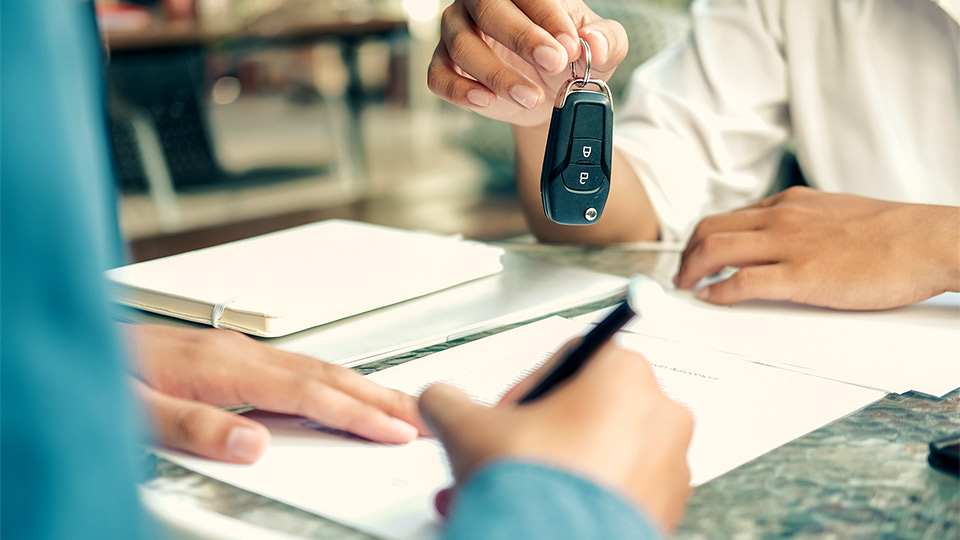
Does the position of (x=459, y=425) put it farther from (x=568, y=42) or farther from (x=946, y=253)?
(x=946, y=253)

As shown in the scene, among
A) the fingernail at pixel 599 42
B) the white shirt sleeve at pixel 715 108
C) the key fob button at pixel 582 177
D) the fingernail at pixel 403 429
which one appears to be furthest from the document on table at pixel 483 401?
the white shirt sleeve at pixel 715 108

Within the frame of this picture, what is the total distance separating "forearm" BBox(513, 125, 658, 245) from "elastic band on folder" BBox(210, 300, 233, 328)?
36 centimetres

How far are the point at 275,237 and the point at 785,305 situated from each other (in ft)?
1.45

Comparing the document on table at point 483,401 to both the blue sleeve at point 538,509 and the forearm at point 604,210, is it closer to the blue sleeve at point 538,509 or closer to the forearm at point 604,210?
the blue sleeve at point 538,509

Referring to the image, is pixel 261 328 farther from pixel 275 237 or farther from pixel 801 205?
pixel 801 205

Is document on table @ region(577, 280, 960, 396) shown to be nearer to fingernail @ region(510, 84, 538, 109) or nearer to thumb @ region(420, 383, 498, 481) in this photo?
fingernail @ region(510, 84, 538, 109)

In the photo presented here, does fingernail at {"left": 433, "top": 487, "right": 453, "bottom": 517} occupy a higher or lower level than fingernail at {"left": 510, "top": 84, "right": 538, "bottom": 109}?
lower

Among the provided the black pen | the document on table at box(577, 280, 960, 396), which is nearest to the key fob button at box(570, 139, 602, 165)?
the document on table at box(577, 280, 960, 396)

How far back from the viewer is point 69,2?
0.64 ft

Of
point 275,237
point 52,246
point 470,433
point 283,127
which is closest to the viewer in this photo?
point 52,246

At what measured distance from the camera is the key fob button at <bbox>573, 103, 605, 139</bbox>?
618 millimetres

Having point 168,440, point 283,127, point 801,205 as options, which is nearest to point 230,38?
point 283,127

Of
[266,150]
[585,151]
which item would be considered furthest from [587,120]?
Result: [266,150]

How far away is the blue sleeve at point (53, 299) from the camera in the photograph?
0.60 ft
